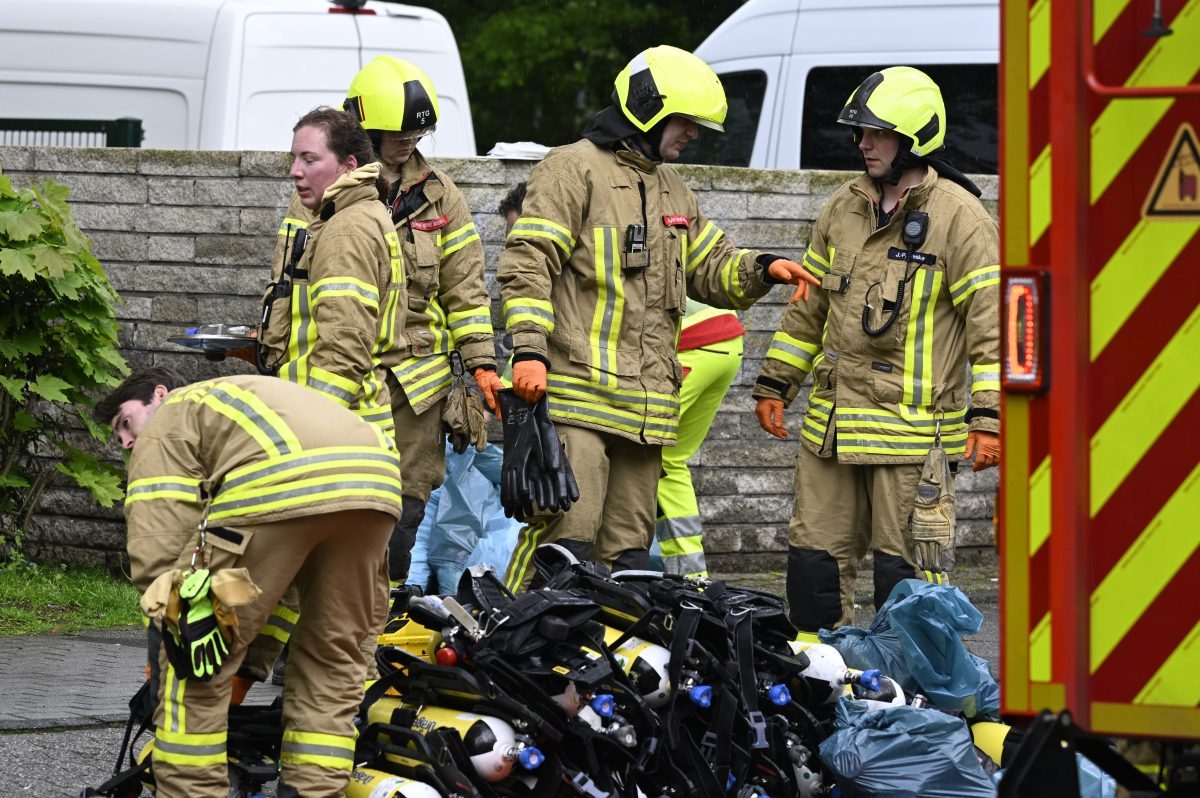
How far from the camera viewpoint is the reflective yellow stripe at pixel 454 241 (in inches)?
249

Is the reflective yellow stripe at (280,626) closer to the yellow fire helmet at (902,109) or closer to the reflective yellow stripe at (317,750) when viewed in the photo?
the reflective yellow stripe at (317,750)

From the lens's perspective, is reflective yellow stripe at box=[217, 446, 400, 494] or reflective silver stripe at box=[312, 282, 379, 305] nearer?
reflective yellow stripe at box=[217, 446, 400, 494]

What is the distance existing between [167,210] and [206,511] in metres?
3.91

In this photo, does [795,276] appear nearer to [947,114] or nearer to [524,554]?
[524,554]

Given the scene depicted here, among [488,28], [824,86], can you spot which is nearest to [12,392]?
[824,86]

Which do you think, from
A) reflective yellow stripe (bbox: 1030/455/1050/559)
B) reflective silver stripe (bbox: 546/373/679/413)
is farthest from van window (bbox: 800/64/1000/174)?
reflective yellow stripe (bbox: 1030/455/1050/559)

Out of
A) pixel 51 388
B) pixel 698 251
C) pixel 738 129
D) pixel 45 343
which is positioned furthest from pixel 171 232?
pixel 738 129

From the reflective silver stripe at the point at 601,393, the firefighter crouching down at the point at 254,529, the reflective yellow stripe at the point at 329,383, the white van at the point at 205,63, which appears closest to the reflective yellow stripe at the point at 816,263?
the reflective silver stripe at the point at 601,393

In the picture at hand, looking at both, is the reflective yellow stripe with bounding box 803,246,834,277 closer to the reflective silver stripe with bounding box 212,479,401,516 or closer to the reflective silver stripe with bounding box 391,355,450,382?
the reflective silver stripe with bounding box 391,355,450,382

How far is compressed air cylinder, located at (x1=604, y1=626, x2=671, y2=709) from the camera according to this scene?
15.3ft

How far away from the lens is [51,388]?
23.4 ft

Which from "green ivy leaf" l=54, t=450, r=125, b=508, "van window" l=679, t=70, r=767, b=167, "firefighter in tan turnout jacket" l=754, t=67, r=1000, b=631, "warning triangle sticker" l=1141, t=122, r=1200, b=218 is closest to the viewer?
"warning triangle sticker" l=1141, t=122, r=1200, b=218

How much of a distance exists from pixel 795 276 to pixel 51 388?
10.0ft

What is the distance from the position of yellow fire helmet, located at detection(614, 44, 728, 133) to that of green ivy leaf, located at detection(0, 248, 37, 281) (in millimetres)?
2418
